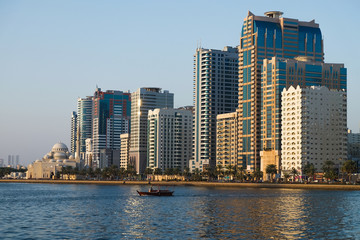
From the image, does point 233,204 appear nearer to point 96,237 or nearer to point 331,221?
point 331,221

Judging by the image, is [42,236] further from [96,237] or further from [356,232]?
[356,232]

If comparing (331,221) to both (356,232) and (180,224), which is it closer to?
(356,232)

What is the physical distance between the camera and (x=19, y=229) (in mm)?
101312

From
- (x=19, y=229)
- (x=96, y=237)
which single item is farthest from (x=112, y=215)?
(x=96, y=237)

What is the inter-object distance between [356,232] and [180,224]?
30.5m

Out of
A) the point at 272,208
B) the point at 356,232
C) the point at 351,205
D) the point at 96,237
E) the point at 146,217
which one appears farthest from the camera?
the point at 351,205

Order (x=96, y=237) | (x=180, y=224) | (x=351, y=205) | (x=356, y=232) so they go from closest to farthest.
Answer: (x=96, y=237) < (x=356, y=232) < (x=180, y=224) < (x=351, y=205)

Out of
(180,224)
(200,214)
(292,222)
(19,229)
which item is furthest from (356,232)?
(19,229)

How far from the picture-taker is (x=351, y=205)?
152m

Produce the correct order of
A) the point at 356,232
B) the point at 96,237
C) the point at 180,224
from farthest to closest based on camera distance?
the point at 180,224 → the point at 356,232 → the point at 96,237

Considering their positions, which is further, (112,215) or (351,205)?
(351,205)

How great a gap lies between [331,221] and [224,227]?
955 inches

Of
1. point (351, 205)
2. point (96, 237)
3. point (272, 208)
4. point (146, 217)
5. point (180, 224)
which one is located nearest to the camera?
point (96, 237)

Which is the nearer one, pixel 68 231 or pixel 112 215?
pixel 68 231
